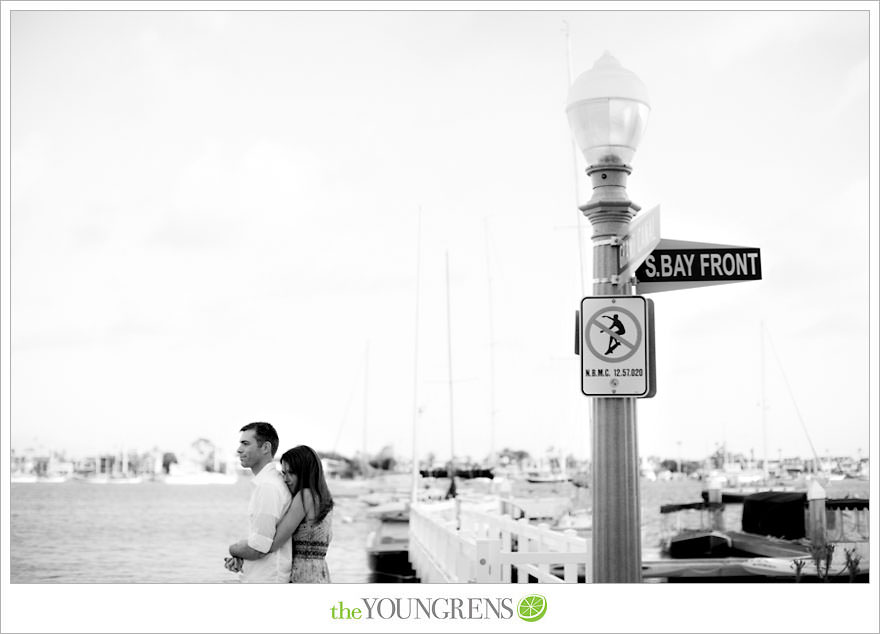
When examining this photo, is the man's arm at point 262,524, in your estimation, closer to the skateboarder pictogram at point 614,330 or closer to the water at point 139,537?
the skateboarder pictogram at point 614,330

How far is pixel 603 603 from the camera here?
4898mm

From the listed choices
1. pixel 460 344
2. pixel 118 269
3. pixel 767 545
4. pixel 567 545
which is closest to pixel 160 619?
pixel 567 545

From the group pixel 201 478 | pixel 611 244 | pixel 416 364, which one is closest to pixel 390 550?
pixel 416 364

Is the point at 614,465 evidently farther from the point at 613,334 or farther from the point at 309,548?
the point at 309,548

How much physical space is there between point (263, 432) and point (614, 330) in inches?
72.0

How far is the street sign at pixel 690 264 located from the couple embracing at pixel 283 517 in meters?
1.74

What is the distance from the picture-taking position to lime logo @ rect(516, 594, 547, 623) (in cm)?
534

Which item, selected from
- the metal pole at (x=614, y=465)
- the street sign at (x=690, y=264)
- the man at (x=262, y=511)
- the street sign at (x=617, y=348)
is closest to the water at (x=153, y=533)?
the man at (x=262, y=511)

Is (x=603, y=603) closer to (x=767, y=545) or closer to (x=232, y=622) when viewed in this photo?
(x=232, y=622)

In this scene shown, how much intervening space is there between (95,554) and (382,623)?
142ft

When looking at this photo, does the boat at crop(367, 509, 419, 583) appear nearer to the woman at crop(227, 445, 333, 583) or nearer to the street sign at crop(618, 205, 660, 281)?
the woman at crop(227, 445, 333, 583)

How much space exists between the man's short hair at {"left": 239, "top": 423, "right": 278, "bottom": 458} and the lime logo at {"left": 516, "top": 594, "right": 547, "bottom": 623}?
5.41ft

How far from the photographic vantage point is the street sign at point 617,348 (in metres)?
3.78

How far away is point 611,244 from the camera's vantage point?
3.96 metres
